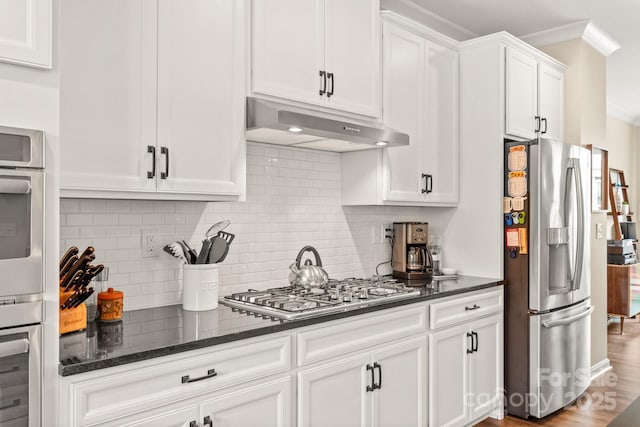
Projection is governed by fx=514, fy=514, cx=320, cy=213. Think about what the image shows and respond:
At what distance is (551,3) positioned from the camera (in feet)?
12.2

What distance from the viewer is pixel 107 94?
194 centimetres

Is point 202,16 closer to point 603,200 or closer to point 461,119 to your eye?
point 461,119

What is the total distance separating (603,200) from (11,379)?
4595 millimetres

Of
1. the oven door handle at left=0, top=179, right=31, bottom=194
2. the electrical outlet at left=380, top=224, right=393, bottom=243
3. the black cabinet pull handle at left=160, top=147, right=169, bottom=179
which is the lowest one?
the electrical outlet at left=380, top=224, right=393, bottom=243

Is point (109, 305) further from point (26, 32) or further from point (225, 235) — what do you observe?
point (26, 32)

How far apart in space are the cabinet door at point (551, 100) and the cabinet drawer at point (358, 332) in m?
2.07

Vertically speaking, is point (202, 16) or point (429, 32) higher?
point (429, 32)

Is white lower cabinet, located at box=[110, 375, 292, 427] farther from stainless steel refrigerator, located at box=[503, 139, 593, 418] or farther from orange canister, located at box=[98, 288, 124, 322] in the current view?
stainless steel refrigerator, located at box=[503, 139, 593, 418]

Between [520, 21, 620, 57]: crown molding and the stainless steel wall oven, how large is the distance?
13.4 feet

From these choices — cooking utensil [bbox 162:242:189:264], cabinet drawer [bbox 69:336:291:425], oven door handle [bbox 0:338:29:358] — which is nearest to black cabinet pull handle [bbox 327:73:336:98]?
cooking utensil [bbox 162:242:189:264]

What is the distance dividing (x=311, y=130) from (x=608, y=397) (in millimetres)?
3238

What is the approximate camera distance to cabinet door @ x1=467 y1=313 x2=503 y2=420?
325cm

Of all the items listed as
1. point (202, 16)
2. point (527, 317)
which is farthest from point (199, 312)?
point (527, 317)

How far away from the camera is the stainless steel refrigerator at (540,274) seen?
3.40 meters
